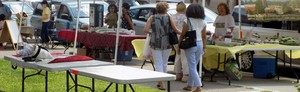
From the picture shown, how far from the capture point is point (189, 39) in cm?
1095

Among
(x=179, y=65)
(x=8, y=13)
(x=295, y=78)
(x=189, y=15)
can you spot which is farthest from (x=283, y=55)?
(x=8, y=13)

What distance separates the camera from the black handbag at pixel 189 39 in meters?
11.0

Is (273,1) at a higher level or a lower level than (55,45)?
higher

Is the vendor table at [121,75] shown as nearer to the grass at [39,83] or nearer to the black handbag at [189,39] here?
the black handbag at [189,39]

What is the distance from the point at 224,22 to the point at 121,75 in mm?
6831

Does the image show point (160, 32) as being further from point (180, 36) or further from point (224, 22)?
point (224, 22)

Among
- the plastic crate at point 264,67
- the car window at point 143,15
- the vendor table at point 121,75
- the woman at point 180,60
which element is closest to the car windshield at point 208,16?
the car window at point 143,15

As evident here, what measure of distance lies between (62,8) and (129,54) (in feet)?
19.6

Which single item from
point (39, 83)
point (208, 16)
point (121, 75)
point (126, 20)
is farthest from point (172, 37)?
point (208, 16)

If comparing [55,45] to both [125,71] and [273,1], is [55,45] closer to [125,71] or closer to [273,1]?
[273,1]

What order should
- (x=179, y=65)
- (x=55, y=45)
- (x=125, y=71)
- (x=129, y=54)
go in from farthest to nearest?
(x=55, y=45) < (x=129, y=54) < (x=179, y=65) < (x=125, y=71)

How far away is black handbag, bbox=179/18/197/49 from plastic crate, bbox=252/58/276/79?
3339mm

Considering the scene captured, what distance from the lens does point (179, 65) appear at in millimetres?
13055

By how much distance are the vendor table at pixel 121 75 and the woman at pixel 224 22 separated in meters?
5.90
